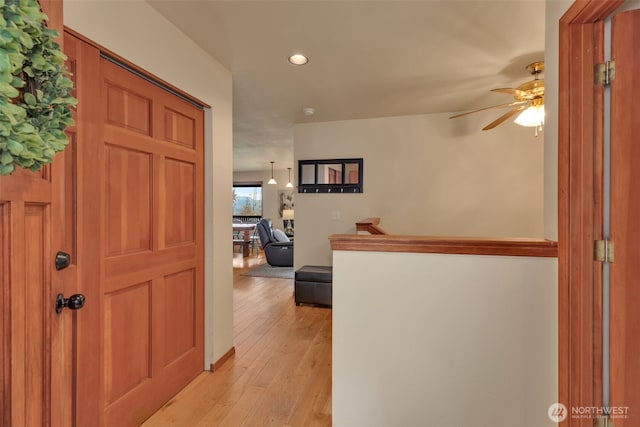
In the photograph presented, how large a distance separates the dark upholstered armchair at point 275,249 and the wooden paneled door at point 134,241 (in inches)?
159

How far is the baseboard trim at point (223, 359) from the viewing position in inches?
91.7

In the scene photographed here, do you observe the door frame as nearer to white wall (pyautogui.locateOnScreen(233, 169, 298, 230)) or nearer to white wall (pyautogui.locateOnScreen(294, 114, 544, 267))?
white wall (pyautogui.locateOnScreen(294, 114, 544, 267))

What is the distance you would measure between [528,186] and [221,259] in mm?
3667

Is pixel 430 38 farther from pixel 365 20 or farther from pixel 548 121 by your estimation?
pixel 548 121

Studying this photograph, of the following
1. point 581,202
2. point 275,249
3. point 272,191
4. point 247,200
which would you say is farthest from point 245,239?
point 581,202

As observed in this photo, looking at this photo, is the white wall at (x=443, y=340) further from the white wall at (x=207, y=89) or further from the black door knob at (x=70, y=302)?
the white wall at (x=207, y=89)

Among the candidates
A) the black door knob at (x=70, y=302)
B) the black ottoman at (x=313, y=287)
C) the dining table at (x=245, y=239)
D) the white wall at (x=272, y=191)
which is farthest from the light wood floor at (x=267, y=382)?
the white wall at (x=272, y=191)

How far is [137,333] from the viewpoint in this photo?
1.76 m

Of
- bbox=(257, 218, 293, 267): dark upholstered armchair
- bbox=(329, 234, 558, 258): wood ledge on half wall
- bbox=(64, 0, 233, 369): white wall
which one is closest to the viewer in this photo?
bbox=(329, 234, 558, 258): wood ledge on half wall

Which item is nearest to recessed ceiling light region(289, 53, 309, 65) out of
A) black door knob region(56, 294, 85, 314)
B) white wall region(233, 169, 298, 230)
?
black door knob region(56, 294, 85, 314)

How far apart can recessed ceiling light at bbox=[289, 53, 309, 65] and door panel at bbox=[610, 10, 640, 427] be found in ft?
5.94

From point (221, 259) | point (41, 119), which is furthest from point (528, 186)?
point (41, 119)

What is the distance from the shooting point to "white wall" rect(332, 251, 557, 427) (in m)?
1.36

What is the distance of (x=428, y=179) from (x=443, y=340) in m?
2.93
